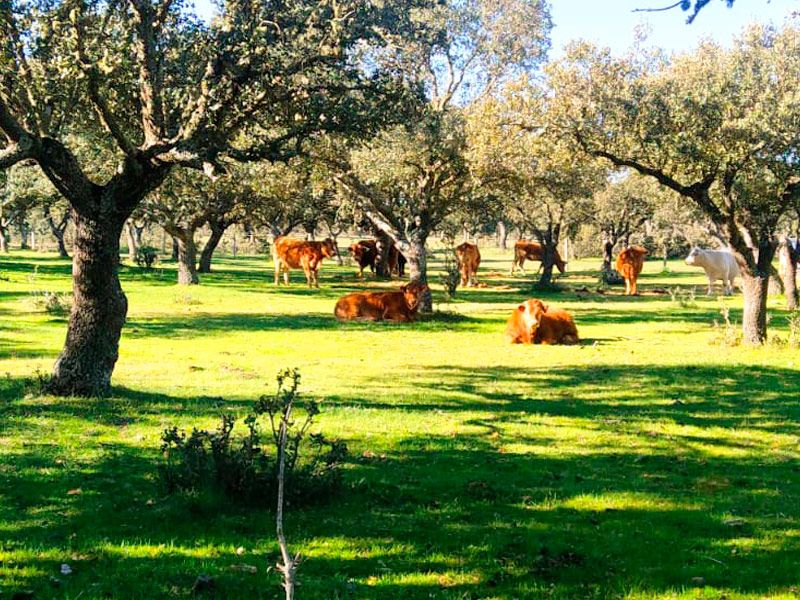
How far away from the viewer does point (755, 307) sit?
59.7 ft

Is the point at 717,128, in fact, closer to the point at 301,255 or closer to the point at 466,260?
the point at 301,255

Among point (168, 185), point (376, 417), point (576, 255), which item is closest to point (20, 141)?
point (376, 417)

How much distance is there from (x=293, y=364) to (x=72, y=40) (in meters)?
7.66

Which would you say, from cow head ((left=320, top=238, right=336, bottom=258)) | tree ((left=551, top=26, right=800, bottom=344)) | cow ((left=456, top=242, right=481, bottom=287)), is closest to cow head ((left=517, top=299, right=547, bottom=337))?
tree ((left=551, top=26, right=800, bottom=344))

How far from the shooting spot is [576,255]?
77812mm

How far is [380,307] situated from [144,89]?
45.4 feet

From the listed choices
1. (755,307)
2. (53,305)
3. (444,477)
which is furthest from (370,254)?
(444,477)

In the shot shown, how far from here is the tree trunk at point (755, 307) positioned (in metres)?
18.1

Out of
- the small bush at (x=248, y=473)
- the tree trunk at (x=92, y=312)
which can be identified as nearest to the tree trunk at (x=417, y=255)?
the tree trunk at (x=92, y=312)

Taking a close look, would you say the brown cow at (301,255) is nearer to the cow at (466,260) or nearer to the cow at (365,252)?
the cow at (466,260)

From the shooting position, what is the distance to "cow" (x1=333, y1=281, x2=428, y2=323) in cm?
2383

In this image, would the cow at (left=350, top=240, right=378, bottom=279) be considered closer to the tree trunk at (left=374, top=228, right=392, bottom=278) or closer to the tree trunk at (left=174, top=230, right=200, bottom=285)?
the tree trunk at (left=374, top=228, right=392, bottom=278)

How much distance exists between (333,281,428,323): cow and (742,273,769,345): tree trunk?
916cm

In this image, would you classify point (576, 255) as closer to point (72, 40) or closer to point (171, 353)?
point (171, 353)
